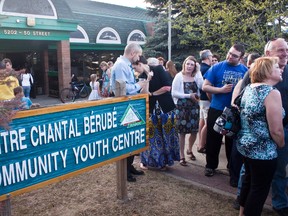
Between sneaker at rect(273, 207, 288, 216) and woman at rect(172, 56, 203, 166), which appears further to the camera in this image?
woman at rect(172, 56, 203, 166)

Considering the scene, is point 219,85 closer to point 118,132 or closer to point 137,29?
point 118,132

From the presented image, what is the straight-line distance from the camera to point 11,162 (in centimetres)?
216

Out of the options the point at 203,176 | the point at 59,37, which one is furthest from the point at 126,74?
the point at 59,37

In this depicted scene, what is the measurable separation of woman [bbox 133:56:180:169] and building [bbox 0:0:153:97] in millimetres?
10324

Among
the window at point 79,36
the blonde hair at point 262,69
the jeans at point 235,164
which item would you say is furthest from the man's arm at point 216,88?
the window at point 79,36

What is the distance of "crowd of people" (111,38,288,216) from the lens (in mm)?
2502

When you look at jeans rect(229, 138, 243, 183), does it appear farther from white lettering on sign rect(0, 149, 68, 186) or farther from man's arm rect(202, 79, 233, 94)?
white lettering on sign rect(0, 149, 68, 186)

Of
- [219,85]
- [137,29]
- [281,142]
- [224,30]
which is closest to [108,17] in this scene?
[137,29]

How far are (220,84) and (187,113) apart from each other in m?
0.87

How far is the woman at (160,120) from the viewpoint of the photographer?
425 centimetres

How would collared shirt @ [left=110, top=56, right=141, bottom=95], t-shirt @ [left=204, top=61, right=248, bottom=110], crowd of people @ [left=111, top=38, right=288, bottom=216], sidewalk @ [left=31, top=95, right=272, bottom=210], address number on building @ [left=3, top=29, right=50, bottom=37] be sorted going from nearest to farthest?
crowd of people @ [left=111, top=38, right=288, bottom=216] → collared shirt @ [left=110, top=56, right=141, bottom=95] → sidewalk @ [left=31, top=95, right=272, bottom=210] → t-shirt @ [left=204, top=61, right=248, bottom=110] → address number on building @ [left=3, top=29, right=50, bottom=37]

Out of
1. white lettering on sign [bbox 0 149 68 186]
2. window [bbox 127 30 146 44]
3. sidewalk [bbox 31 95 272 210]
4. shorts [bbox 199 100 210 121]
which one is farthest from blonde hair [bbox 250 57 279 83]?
window [bbox 127 30 146 44]

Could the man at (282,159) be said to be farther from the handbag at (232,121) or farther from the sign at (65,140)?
the sign at (65,140)

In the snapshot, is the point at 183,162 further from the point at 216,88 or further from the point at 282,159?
the point at 282,159
